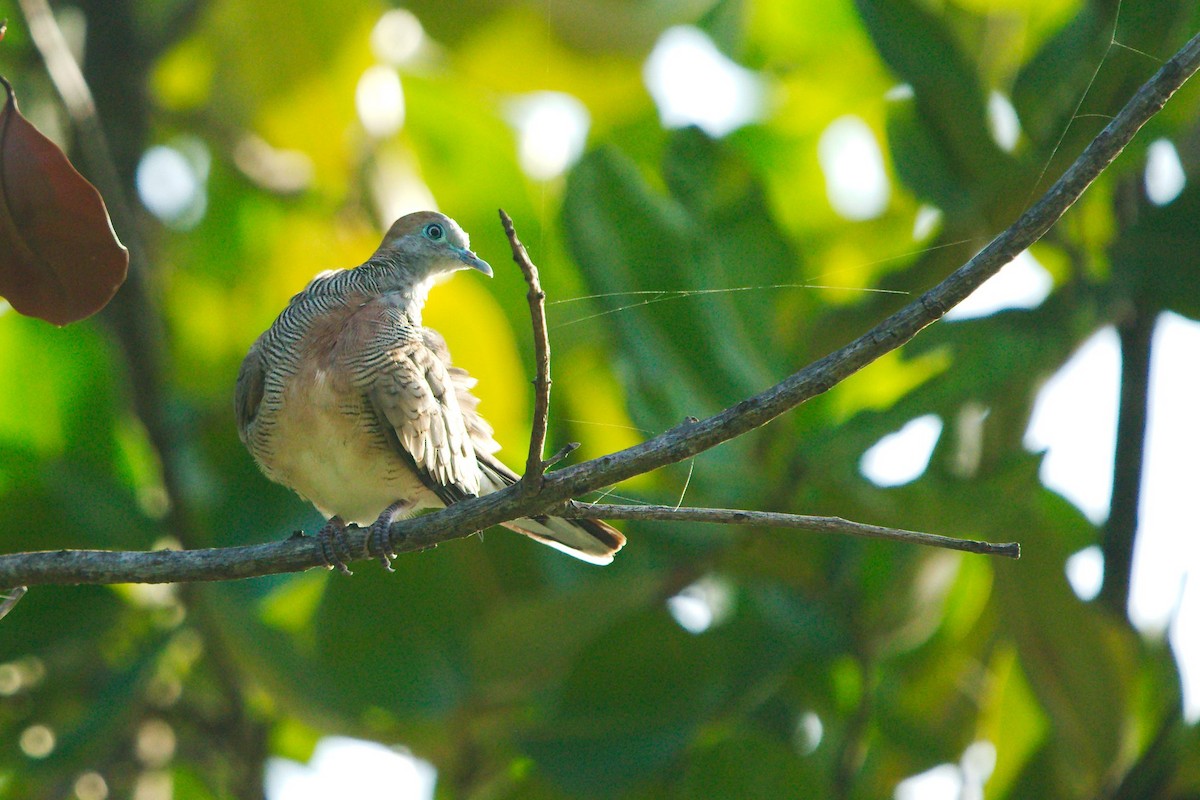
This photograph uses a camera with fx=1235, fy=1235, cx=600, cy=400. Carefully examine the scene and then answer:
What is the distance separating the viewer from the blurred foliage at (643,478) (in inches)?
184

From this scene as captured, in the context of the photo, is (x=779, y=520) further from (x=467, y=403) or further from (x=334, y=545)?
(x=467, y=403)

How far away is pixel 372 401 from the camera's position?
362 centimetres

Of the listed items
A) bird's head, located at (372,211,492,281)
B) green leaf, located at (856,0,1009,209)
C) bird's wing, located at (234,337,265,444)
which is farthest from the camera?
green leaf, located at (856,0,1009,209)

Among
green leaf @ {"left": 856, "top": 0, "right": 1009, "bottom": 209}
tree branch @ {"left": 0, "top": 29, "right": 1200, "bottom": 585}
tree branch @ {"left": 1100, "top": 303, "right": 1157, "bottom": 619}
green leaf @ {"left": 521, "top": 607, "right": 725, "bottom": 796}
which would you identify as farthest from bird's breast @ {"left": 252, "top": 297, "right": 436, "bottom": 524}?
tree branch @ {"left": 1100, "top": 303, "right": 1157, "bottom": 619}

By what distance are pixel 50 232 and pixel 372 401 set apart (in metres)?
1.36

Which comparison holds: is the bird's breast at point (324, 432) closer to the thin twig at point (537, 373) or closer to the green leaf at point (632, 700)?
the thin twig at point (537, 373)

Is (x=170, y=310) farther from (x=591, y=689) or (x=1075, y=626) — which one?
(x=1075, y=626)

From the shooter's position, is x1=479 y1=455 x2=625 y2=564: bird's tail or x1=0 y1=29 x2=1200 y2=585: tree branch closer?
x1=0 y1=29 x2=1200 y2=585: tree branch

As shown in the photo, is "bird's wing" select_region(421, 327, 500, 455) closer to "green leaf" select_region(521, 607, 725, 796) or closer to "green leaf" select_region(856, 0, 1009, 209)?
"green leaf" select_region(521, 607, 725, 796)

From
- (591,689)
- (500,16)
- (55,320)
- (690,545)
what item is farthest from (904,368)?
(55,320)

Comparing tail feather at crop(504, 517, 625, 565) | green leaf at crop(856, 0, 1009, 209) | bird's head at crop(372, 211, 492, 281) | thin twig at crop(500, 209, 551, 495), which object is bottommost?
thin twig at crop(500, 209, 551, 495)

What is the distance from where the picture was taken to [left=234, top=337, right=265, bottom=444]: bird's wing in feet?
12.2

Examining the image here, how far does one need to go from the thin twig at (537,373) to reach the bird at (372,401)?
3.62 feet

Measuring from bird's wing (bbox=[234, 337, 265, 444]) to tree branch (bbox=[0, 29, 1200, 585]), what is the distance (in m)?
1.07
